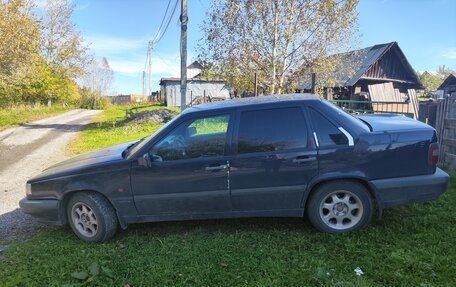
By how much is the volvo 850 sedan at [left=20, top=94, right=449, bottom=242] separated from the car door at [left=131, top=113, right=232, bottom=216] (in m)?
0.01

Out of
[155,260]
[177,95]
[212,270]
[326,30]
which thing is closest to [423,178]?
[212,270]

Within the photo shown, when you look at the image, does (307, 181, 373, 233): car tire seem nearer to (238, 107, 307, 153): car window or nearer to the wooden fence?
(238, 107, 307, 153): car window

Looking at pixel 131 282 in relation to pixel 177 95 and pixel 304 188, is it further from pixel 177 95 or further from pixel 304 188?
pixel 177 95

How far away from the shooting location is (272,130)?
4.00 meters

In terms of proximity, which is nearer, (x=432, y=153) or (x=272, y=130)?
(x=432, y=153)

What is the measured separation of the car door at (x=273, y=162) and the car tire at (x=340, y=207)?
0.67 feet

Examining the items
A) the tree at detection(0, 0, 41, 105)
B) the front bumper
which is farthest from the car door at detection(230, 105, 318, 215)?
the tree at detection(0, 0, 41, 105)

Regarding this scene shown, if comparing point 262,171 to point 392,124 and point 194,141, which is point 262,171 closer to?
point 194,141

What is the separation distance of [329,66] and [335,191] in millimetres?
10923

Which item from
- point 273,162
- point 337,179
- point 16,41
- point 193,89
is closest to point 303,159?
point 273,162

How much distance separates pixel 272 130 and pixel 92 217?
7.98 ft

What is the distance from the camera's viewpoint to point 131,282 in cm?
334

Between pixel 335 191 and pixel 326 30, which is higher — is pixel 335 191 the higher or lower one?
the lower one

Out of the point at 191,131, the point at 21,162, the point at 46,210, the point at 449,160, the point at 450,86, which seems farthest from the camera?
the point at 450,86
